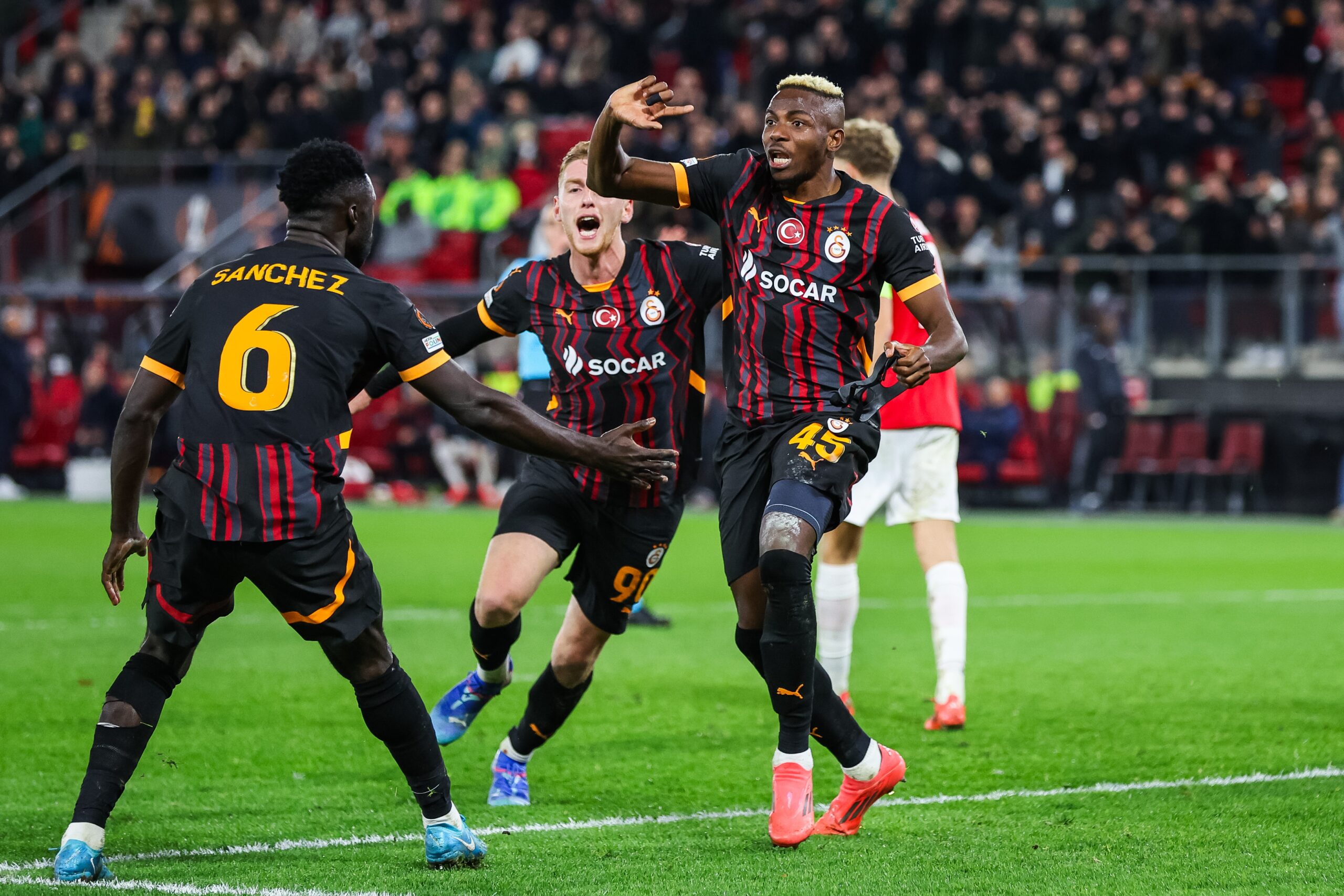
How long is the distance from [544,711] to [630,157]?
75.0 inches

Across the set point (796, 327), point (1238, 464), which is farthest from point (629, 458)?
point (1238, 464)

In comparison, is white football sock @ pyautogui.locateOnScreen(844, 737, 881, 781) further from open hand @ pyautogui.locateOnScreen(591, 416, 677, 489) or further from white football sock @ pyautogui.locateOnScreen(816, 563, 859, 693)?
white football sock @ pyautogui.locateOnScreen(816, 563, 859, 693)

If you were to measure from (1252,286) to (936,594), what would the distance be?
43.5 ft

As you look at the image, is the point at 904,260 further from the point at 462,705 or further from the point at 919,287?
the point at 462,705

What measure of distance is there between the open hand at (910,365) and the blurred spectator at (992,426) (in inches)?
570

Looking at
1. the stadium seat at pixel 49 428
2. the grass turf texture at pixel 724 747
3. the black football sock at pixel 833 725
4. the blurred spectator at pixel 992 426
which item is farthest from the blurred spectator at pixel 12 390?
the black football sock at pixel 833 725

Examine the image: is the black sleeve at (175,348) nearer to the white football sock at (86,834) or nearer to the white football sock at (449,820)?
the white football sock at (86,834)

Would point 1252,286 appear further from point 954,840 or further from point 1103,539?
point 954,840

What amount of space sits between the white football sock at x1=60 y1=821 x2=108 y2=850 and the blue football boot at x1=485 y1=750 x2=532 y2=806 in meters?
1.47

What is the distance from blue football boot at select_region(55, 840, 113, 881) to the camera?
4246mm

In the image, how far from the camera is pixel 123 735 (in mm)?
4422

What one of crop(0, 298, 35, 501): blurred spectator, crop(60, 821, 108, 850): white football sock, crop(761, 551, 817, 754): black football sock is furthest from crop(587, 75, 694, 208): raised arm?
crop(0, 298, 35, 501): blurred spectator

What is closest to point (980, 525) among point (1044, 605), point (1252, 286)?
point (1252, 286)

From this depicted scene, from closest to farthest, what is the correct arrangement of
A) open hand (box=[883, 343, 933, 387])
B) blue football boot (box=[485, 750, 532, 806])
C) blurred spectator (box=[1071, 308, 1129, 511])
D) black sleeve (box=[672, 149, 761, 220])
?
open hand (box=[883, 343, 933, 387]) → black sleeve (box=[672, 149, 761, 220]) → blue football boot (box=[485, 750, 532, 806]) → blurred spectator (box=[1071, 308, 1129, 511])
